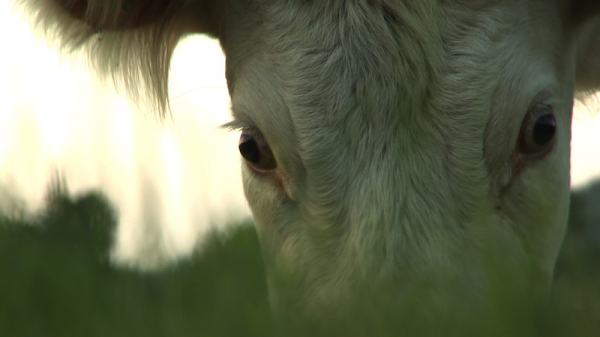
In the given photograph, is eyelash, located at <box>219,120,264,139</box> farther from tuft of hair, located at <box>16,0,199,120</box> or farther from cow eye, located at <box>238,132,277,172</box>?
tuft of hair, located at <box>16,0,199,120</box>

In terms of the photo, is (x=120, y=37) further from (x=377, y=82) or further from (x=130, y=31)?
(x=377, y=82)

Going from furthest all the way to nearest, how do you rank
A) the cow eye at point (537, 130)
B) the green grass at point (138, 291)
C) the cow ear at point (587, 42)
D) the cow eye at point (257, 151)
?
the cow ear at point (587, 42) → the cow eye at point (257, 151) → the cow eye at point (537, 130) → the green grass at point (138, 291)

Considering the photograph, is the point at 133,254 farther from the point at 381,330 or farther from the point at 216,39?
the point at 216,39

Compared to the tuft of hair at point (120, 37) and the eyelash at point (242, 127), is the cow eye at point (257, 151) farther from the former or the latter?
the tuft of hair at point (120, 37)

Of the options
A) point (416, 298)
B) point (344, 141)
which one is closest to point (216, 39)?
point (344, 141)

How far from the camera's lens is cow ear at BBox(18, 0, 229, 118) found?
3.36 metres

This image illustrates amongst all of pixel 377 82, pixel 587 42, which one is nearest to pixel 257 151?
pixel 377 82

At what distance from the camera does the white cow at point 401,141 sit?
2.45 metres

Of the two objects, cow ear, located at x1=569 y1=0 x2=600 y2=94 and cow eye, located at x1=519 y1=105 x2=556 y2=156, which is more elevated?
cow ear, located at x1=569 y1=0 x2=600 y2=94

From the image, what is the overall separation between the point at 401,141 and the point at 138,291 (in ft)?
3.70

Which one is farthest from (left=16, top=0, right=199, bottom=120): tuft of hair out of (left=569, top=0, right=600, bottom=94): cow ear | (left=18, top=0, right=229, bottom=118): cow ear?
(left=569, top=0, right=600, bottom=94): cow ear

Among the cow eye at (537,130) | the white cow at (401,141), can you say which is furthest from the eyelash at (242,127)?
the cow eye at (537,130)

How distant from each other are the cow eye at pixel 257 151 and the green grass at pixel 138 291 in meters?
0.58

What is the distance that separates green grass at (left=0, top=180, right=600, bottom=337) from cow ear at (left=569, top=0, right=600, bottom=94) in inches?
58.7
